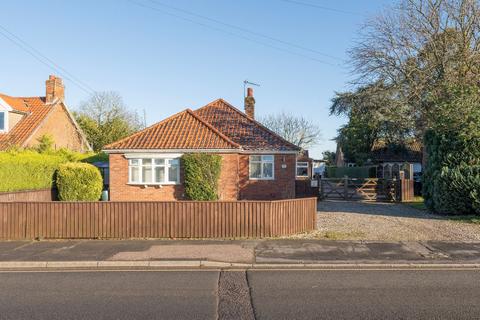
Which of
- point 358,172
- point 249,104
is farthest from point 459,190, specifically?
point 358,172

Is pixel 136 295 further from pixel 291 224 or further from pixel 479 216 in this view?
pixel 479 216

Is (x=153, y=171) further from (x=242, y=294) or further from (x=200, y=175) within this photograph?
(x=242, y=294)

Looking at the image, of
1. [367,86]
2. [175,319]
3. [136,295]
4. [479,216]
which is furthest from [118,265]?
[367,86]

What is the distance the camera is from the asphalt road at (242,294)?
652 centimetres

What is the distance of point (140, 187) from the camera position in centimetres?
2091

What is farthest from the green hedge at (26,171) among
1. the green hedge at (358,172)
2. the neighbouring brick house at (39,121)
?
the green hedge at (358,172)

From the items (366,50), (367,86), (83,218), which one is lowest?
(83,218)

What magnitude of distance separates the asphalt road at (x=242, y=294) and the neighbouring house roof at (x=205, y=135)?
1189 centimetres

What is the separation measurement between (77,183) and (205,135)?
6.32 m

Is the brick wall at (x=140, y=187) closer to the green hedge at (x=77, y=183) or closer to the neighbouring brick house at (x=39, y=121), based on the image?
the green hedge at (x=77, y=183)

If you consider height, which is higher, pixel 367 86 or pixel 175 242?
pixel 367 86

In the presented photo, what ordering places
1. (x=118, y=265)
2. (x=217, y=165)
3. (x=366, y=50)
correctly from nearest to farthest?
(x=118, y=265) < (x=217, y=165) < (x=366, y=50)

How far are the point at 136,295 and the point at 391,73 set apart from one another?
21.8m

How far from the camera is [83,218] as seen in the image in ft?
42.4
